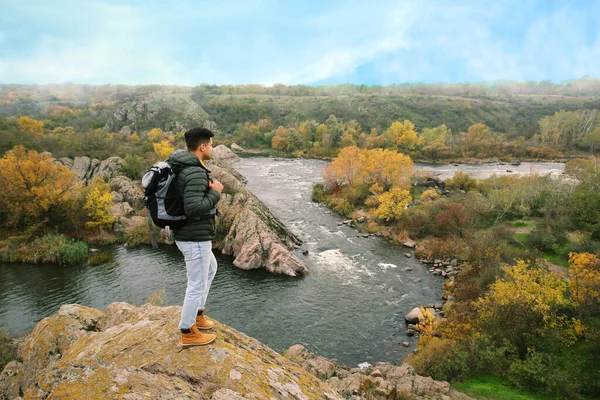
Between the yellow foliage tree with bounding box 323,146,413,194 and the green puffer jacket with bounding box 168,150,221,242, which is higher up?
the green puffer jacket with bounding box 168,150,221,242

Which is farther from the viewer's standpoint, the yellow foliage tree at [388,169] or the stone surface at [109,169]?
the stone surface at [109,169]

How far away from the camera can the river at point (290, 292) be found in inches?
890

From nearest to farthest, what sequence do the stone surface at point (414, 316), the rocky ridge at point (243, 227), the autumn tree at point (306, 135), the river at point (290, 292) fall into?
the river at point (290, 292) < the stone surface at point (414, 316) < the rocky ridge at point (243, 227) < the autumn tree at point (306, 135)

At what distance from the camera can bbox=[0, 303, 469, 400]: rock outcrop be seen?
16.8 feet

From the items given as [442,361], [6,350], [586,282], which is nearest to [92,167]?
[6,350]

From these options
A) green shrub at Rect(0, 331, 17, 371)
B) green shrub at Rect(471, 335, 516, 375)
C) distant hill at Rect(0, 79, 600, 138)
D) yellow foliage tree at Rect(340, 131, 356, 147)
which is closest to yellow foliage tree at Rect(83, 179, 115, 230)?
green shrub at Rect(0, 331, 17, 371)

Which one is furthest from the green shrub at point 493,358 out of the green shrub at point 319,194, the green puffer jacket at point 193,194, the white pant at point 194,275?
the green shrub at point 319,194

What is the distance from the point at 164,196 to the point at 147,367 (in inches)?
111

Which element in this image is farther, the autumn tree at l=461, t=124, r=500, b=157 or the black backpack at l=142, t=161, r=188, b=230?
the autumn tree at l=461, t=124, r=500, b=157

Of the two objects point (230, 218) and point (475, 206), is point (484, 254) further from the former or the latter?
point (230, 218)

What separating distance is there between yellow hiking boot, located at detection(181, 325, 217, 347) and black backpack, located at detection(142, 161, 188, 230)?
6.29 ft

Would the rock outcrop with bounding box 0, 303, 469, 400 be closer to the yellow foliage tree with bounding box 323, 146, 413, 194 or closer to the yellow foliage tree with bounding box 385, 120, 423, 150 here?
the yellow foliage tree with bounding box 323, 146, 413, 194

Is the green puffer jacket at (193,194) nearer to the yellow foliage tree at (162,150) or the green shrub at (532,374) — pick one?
the green shrub at (532,374)

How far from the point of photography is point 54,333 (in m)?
8.45
